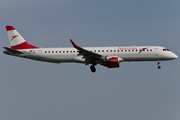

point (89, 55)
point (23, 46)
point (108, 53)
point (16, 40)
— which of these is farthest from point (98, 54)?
point (16, 40)

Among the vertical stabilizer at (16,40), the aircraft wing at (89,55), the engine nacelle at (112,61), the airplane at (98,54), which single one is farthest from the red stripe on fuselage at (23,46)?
the engine nacelle at (112,61)

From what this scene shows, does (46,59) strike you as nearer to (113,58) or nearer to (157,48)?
(113,58)

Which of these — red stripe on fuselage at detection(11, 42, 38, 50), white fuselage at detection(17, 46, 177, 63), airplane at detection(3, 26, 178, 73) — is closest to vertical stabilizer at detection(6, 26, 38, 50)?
red stripe on fuselage at detection(11, 42, 38, 50)

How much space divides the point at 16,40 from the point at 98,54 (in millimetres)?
16352

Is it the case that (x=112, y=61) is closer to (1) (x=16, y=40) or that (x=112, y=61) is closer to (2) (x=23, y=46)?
(2) (x=23, y=46)

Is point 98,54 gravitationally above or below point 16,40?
below

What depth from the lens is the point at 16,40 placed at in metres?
50.7

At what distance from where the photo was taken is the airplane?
4547 cm

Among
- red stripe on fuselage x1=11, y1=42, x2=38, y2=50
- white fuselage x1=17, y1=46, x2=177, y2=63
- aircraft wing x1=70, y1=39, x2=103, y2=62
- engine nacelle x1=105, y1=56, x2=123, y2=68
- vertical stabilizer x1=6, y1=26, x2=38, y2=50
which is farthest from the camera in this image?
vertical stabilizer x1=6, y1=26, x2=38, y2=50

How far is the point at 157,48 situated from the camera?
154ft

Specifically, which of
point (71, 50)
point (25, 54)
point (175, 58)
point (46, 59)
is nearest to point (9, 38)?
point (25, 54)

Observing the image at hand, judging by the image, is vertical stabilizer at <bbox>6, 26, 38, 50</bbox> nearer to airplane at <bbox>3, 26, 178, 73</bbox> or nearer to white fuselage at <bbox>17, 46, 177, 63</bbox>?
airplane at <bbox>3, 26, 178, 73</bbox>

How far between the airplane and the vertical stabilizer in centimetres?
81

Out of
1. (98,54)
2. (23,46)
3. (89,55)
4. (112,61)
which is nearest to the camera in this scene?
(98,54)
